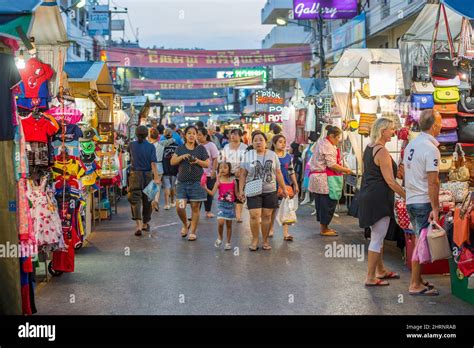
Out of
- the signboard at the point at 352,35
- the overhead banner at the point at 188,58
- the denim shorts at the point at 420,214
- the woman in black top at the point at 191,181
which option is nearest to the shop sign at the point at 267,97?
the overhead banner at the point at 188,58

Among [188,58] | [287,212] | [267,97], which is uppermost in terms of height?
[188,58]

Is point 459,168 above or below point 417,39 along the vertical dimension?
below

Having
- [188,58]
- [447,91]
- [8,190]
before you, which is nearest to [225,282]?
[8,190]

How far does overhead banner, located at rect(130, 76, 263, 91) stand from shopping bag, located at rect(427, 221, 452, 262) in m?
24.4

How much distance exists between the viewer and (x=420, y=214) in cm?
750

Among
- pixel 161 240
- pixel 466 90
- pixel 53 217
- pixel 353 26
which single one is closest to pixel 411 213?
pixel 466 90

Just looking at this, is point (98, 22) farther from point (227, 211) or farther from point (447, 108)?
point (447, 108)

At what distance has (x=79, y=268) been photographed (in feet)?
30.6

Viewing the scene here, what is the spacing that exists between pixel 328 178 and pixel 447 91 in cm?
332

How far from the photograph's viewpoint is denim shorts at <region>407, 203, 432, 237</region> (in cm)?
745

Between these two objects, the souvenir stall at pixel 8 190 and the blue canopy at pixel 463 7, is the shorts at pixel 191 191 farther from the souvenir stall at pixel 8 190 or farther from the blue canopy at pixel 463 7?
the blue canopy at pixel 463 7

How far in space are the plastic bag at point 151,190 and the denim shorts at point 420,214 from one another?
573 centimetres

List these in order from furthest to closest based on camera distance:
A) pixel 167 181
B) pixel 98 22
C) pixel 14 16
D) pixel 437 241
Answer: pixel 98 22
pixel 167 181
pixel 437 241
pixel 14 16

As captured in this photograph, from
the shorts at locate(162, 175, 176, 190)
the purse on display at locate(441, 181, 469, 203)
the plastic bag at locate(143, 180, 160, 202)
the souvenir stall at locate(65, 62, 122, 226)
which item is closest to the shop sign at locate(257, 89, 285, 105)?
the shorts at locate(162, 175, 176, 190)
